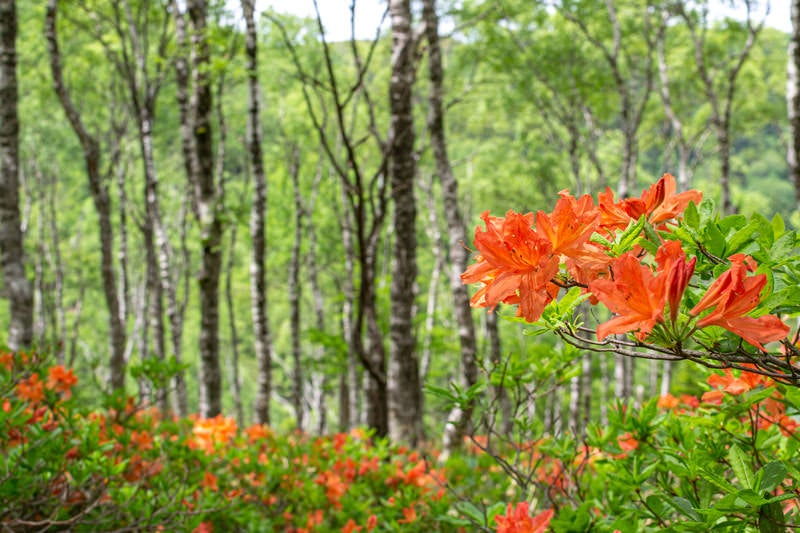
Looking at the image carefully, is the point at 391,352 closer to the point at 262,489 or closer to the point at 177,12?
the point at 262,489

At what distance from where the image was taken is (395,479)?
3.60m

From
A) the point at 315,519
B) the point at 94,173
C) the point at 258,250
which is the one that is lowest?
the point at 315,519

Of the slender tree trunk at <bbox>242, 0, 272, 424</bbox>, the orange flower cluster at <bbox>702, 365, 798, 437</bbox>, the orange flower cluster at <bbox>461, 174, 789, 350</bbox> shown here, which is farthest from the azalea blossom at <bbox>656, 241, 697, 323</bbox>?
the slender tree trunk at <bbox>242, 0, 272, 424</bbox>

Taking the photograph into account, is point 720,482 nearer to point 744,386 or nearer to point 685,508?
point 685,508

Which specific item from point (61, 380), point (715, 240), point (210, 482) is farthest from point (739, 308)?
point (61, 380)

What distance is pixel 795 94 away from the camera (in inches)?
220

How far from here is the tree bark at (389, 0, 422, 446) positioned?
489 cm

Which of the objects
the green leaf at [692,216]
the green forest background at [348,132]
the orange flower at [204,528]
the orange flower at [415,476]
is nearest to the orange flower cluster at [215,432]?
the orange flower at [204,528]

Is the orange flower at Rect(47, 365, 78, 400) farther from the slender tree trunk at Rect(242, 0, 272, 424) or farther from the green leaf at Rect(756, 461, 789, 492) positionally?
the slender tree trunk at Rect(242, 0, 272, 424)

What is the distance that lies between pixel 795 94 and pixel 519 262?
594 centimetres

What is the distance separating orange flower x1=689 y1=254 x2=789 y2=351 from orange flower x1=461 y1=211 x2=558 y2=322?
8.7 inches

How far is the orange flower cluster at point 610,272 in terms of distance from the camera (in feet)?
2.58

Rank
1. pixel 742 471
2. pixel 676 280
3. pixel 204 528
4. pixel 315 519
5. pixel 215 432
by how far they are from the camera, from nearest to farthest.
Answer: pixel 676 280, pixel 742 471, pixel 204 528, pixel 315 519, pixel 215 432

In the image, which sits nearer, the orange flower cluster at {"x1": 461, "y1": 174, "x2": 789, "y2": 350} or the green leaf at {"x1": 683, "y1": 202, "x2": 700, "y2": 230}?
the orange flower cluster at {"x1": 461, "y1": 174, "x2": 789, "y2": 350}
